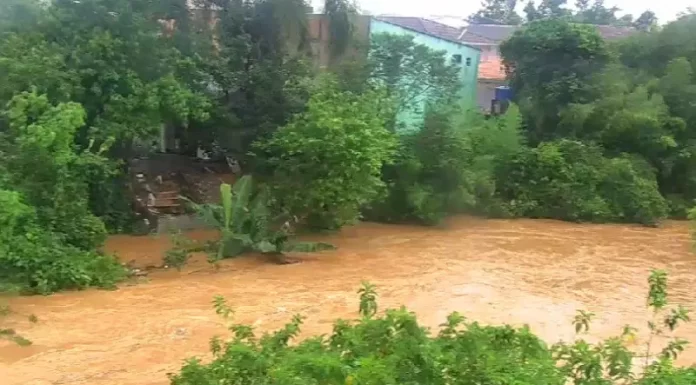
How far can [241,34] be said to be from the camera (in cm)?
1484

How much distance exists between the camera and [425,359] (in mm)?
4090

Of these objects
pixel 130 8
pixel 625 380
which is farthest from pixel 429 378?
pixel 130 8

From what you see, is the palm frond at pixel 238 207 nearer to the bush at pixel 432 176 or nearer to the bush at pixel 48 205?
the bush at pixel 48 205

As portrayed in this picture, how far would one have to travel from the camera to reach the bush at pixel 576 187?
1719cm

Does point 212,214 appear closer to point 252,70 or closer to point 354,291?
point 354,291

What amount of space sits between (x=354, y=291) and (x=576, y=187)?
8.07 m

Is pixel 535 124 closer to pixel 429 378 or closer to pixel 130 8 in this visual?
pixel 130 8

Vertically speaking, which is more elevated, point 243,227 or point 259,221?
point 259,221

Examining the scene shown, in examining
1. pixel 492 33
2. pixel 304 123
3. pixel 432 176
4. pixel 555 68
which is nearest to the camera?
pixel 304 123

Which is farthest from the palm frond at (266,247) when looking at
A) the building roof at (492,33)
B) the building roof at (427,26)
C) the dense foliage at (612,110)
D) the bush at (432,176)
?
the building roof at (492,33)

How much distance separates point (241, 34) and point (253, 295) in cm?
597

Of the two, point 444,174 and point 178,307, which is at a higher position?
point 444,174

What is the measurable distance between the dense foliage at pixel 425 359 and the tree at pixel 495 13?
3710 centimetres

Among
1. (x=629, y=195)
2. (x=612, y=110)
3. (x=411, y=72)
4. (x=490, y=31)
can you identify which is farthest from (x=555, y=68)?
(x=490, y=31)
